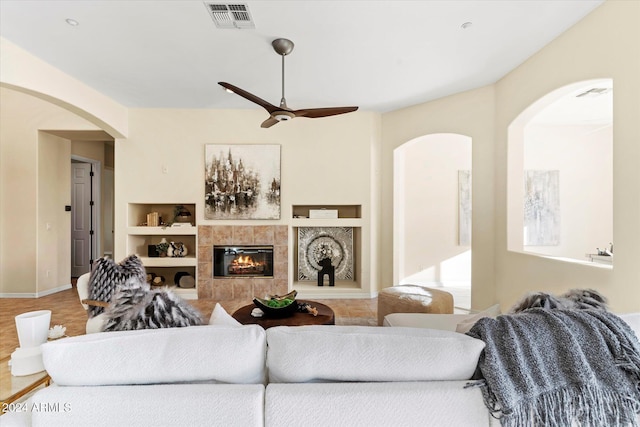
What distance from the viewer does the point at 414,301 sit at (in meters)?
2.72

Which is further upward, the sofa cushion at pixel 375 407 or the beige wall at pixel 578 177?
the beige wall at pixel 578 177

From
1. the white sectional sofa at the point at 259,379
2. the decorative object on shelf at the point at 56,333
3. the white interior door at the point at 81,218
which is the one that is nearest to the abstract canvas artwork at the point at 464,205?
the white sectional sofa at the point at 259,379

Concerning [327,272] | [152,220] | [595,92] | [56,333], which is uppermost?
[595,92]

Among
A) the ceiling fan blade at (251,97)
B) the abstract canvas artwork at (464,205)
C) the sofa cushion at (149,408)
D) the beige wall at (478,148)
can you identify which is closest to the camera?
the sofa cushion at (149,408)

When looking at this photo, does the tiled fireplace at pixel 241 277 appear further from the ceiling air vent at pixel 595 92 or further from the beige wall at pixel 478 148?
the ceiling air vent at pixel 595 92

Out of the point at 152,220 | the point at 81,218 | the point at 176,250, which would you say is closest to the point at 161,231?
the point at 152,220

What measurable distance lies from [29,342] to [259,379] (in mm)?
1269

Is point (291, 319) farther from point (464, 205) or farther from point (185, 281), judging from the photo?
point (464, 205)

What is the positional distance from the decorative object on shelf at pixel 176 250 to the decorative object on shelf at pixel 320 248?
6.04 ft

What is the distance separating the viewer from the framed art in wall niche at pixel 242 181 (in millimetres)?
4480

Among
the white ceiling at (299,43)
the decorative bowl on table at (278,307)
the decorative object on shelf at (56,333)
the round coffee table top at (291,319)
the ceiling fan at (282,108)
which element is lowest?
the round coffee table top at (291,319)

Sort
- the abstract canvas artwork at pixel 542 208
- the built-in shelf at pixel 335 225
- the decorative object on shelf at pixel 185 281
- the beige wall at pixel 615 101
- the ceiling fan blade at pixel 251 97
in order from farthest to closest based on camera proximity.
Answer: the abstract canvas artwork at pixel 542 208
the decorative object on shelf at pixel 185 281
the built-in shelf at pixel 335 225
the ceiling fan blade at pixel 251 97
the beige wall at pixel 615 101

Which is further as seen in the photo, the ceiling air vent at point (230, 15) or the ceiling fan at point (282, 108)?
the ceiling fan at point (282, 108)

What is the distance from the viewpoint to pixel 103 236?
6000 mm
